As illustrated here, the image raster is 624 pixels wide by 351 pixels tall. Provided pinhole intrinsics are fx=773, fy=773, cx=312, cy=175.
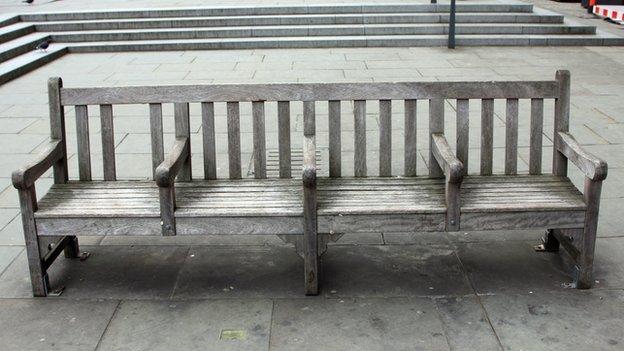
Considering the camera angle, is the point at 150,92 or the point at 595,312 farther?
the point at 150,92

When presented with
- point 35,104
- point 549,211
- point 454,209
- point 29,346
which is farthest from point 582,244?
point 35,104

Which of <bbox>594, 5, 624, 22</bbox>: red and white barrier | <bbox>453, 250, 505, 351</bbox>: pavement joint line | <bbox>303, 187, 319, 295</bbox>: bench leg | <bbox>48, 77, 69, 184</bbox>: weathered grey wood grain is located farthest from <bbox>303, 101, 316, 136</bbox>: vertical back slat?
<bbox>594, 5, 624, 22</bbox>: red and white barrier

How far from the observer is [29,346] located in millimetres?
3693

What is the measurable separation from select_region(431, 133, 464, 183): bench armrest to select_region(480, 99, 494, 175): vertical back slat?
11.6 inches

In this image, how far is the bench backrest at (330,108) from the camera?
4547 millimetres

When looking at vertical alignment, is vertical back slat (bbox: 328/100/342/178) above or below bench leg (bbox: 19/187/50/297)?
above

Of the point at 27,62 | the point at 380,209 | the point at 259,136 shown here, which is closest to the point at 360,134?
the point at 259,136

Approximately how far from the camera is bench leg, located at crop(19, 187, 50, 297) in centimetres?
408

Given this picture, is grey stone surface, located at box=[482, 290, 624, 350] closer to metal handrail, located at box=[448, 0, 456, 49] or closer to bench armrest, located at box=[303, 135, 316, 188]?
bench armrest, located at box=[303, 135, 316, 188]

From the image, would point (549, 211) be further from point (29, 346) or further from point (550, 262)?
point (29, 346)

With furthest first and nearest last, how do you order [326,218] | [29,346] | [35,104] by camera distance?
[35,104]
[326,218]
[29,346]

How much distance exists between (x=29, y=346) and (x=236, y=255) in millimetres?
1379

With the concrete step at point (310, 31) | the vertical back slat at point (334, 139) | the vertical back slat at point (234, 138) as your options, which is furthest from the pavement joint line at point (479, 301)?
the concrete step at point (310, 31)

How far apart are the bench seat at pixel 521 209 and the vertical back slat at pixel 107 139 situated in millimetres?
2111
